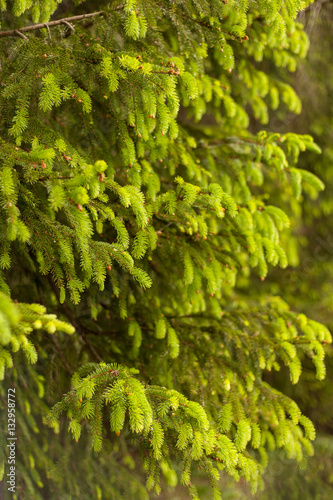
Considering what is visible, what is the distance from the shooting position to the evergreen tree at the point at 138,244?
5.68ft

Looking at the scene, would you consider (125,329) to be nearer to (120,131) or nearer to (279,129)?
(120,131)

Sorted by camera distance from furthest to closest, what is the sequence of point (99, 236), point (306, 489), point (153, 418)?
point (306, 489) < point (99, 236) < point (153, 418)

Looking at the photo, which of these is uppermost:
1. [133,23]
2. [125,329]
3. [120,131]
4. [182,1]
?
[182,1]

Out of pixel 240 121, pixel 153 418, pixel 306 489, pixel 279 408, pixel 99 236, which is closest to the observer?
pixel 153 418

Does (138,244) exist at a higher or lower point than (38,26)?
lower

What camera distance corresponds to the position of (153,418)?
5.84 ft

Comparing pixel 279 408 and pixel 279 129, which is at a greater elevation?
pixel 279 129

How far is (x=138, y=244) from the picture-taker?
1.99 meters

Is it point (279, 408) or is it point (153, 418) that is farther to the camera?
point (279, 408)

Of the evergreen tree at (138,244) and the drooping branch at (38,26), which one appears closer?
the evergreen tree at (138,244)

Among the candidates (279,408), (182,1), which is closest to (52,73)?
(182,1)

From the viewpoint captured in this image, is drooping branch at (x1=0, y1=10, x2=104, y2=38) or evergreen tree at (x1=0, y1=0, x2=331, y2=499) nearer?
evergreen tree at (x1=0, y1=0, x2=331, y2=499)

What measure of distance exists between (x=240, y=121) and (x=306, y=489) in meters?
3.83

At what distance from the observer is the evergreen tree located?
1.73 m
